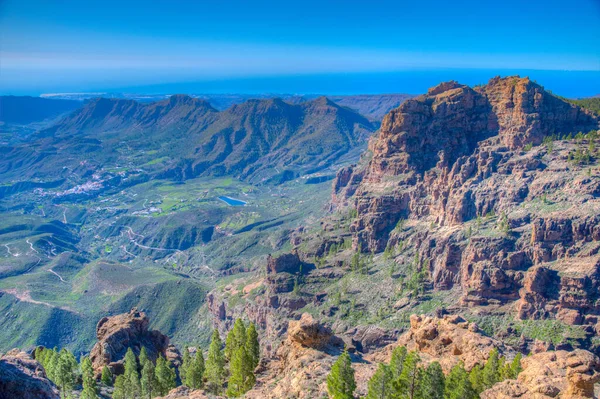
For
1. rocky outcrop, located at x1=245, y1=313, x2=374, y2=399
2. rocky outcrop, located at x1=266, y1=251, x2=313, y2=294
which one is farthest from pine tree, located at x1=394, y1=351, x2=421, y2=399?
rocky outcrop, located at x1=266, y1=251, x2=313, y2=294

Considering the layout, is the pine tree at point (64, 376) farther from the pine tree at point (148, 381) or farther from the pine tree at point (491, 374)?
the pine tree at point (491, 374)

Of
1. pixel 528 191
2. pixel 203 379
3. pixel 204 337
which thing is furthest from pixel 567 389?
pixel 204 337

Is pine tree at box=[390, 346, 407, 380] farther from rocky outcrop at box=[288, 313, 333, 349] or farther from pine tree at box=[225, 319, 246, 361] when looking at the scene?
pine tree at box=[225, 319, 246, 361]

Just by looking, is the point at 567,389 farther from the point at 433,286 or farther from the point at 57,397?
the point at 433,286

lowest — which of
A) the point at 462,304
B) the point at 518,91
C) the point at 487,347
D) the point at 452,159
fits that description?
the point at 462,304

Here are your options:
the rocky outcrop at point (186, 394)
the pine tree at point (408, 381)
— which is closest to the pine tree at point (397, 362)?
the pine tree at point (408, 381)

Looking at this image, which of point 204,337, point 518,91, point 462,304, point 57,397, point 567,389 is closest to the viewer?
point 57,397
